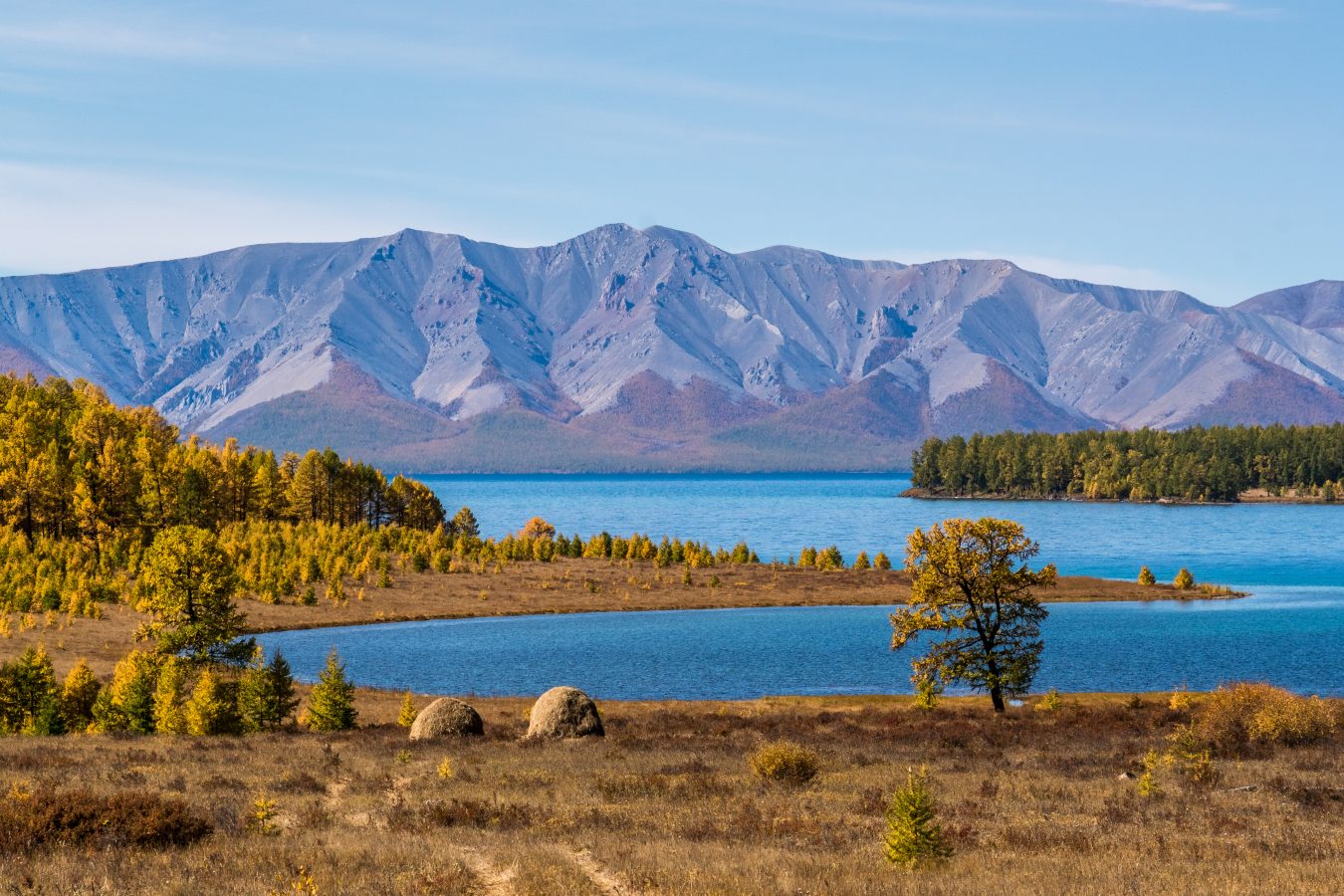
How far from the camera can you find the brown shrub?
21.0 metres

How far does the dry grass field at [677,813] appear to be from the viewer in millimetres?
18312

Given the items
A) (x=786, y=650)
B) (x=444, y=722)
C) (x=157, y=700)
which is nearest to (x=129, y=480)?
(x=786, y=650)

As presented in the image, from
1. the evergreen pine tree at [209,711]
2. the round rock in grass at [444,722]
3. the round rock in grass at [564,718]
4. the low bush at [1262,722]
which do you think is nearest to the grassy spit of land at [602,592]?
the evergreen pine tree at [209,711]

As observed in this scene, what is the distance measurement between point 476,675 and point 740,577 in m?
56.9

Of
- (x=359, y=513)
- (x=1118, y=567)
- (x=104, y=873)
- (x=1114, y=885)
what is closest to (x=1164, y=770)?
(x=1114, y=885)

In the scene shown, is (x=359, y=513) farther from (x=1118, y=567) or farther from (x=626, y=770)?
(x=626, y=770)

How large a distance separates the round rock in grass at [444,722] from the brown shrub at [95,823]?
798 inches

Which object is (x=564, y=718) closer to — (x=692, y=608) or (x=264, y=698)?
(x=264, y=698)

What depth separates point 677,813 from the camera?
26594mm

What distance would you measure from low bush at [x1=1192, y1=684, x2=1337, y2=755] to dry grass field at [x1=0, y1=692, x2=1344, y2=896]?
0.88 m

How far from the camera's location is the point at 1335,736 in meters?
40.9

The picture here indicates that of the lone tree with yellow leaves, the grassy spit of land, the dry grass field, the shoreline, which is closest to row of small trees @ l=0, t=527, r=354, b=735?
the dry grass field

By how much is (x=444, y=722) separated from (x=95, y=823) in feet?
71.7

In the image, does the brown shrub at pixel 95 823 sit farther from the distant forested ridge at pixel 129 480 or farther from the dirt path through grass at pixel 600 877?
the distant forested ridge at pixel 129 480
